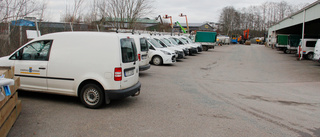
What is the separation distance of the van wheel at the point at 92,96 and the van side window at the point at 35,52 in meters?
1.26

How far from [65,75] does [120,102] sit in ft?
5.25

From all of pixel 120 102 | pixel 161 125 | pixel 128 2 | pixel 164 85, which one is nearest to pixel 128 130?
pixel 161 125

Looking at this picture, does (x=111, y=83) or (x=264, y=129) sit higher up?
(x=111, y=83)

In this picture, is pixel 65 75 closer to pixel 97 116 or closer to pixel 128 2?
pixel 97 116

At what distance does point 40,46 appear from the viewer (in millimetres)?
6219

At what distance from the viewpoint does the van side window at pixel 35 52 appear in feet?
20.1

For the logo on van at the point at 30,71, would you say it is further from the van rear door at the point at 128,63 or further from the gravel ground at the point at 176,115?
the van rear door at the point at 128,63

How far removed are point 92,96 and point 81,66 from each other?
2.49ft

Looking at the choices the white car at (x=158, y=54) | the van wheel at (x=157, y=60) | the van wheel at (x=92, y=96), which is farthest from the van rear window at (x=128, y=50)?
the van wheel at (x=157, y=60)

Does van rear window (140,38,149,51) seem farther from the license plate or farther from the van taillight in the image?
the van taillight

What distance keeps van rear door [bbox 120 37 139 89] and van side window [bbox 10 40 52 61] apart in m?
1.86

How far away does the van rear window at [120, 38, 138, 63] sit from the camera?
5.93 metres

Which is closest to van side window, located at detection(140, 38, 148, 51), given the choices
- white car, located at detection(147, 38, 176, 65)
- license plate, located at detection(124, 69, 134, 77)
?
white car, located at detection(147, 38, 176, 65)

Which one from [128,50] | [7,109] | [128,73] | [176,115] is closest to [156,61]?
[128,50]
